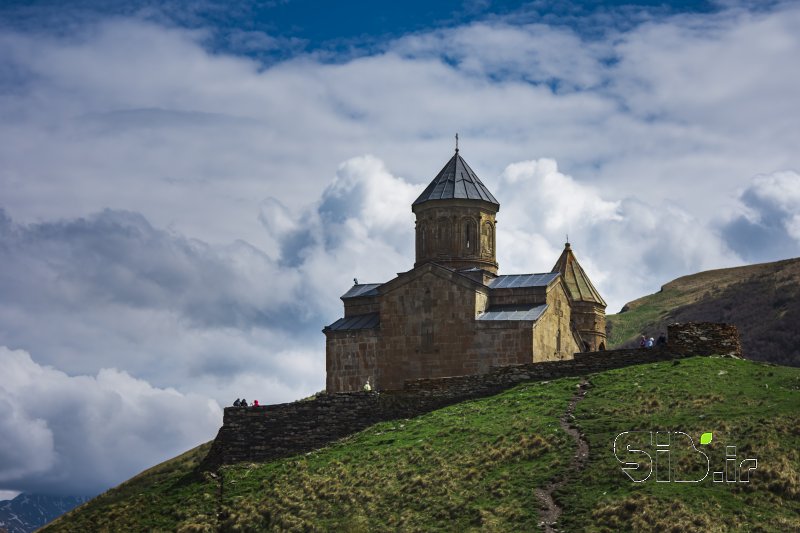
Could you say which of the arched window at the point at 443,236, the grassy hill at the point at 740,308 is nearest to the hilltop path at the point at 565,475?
the arched window at the point at 443,236

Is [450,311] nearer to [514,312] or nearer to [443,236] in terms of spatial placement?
[514,312]

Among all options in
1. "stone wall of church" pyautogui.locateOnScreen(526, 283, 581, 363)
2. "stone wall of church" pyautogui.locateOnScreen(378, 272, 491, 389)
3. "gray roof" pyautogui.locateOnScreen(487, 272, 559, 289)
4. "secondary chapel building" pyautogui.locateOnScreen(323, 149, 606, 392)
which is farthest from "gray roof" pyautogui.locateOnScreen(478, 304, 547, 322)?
"gray roof" pyautogui.locateOnScreen(487, 272, 559, 289)

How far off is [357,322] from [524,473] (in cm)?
1345

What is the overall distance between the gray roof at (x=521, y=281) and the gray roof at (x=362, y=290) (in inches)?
159

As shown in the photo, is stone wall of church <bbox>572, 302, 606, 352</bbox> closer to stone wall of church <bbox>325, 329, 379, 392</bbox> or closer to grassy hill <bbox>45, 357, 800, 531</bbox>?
stone wall of church <bbox>325, 329, 379, 392</bbox>

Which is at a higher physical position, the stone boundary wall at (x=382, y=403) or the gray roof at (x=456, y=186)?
the gray roof at (x=456, y=186)

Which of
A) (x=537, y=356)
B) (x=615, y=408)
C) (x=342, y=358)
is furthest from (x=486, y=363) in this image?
(x=615, y=408)

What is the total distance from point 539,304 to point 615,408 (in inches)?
348

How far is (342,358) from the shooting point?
3650cm

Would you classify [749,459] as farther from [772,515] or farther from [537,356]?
[537,356]

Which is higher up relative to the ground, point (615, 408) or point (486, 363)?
point (486, 363)

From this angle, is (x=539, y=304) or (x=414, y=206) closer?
(x=539, y=304)

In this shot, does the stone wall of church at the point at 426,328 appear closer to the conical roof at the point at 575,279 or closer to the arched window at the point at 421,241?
the arched window at the point at 421,241

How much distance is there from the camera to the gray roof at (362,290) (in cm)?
3828
